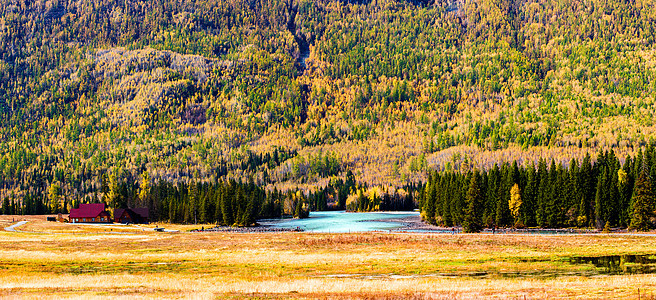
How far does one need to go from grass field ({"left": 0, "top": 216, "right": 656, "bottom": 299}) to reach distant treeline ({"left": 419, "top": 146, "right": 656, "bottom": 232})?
2262 cm

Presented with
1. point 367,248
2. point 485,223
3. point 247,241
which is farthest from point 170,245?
point 485,223

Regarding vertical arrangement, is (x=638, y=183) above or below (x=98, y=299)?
above

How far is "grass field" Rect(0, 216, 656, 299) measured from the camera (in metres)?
50.0

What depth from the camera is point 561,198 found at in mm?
143375

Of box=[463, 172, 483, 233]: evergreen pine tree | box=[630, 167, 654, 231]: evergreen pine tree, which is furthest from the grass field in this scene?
box=[463, 172, 483, 233]: evergreen pine tree

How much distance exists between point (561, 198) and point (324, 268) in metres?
87.5

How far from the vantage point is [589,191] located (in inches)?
5561

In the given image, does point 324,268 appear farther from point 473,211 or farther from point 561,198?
point 561,198

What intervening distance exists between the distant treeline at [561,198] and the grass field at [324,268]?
22619 millimetres

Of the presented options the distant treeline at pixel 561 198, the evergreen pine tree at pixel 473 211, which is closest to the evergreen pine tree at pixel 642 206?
the distant treeline at pixel 561 198

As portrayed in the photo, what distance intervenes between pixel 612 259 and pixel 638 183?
56352mm

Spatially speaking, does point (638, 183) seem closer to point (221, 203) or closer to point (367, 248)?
point (367, 248)

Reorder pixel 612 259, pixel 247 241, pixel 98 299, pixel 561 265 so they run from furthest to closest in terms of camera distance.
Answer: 1. pixel 247 241
2. pixel 612 259
3. pixel 561 265
4. pixel 98 299

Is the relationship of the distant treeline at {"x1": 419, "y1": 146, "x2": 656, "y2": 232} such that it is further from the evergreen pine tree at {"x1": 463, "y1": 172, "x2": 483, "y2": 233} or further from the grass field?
the grass field
